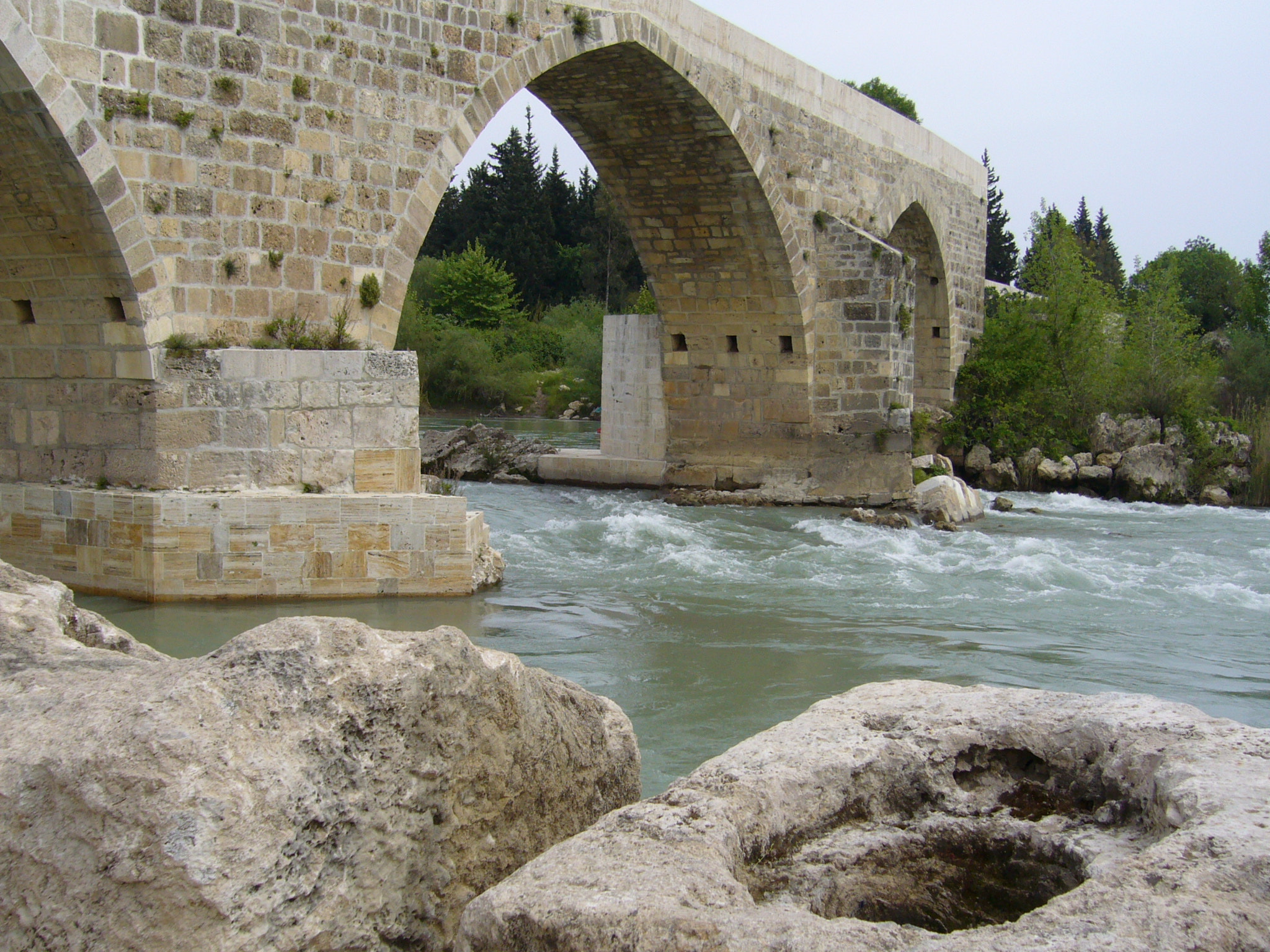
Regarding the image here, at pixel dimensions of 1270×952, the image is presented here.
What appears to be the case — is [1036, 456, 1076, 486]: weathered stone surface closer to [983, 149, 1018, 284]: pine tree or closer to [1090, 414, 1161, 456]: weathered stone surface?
[1090, 414, 1161, 456]: weathered stone surface

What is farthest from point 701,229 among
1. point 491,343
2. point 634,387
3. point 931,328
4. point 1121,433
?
point 491,343

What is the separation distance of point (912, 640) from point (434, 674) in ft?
15.7

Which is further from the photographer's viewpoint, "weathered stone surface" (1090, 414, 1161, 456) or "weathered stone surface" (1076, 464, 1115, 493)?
"weathered stone surface" (1090, 414, 1161, 456)

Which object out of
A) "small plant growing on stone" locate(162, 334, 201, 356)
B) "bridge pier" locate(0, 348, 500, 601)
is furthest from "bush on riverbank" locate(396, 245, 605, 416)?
"small plant growing on stone" locate(162, 334, 201, 356)

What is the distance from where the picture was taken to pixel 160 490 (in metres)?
6.30

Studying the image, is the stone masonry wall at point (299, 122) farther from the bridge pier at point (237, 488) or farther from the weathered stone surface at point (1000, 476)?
the weathered stone surface at point (1000, 476)

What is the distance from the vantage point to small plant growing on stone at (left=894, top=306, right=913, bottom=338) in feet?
41.8

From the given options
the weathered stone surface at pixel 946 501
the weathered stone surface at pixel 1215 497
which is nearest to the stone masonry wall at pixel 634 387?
the weathered stone surface at pixel 946 501

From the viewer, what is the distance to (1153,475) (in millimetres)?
14812

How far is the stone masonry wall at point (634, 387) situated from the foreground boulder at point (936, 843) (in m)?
10.8

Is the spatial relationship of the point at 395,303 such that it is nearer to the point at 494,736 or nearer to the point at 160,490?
Answer: the point at 160,490

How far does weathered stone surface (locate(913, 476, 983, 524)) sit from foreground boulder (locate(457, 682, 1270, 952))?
986cm

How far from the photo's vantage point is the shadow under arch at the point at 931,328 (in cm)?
1759

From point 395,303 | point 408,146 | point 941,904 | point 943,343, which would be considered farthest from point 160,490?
point 943,343
